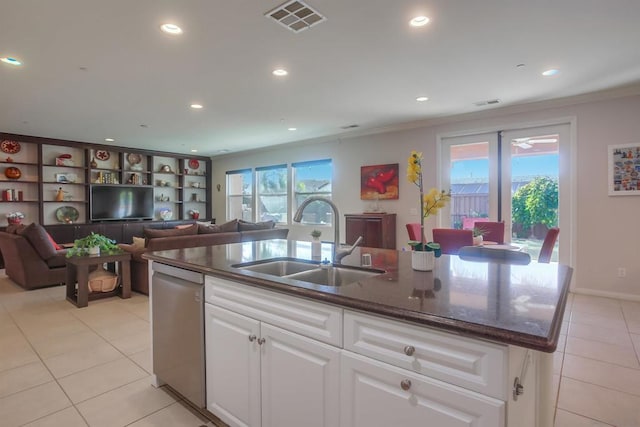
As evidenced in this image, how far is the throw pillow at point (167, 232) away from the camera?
4238 millimetres

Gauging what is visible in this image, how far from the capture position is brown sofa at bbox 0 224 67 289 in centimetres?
448

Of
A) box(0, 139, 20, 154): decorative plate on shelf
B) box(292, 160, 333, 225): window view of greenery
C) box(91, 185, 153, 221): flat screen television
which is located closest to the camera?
box(0, 139, 20, 154): decorative plate on shelf

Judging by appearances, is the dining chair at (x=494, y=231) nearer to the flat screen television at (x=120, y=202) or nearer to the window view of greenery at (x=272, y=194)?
the window view of greenery at (x=272, y=194)

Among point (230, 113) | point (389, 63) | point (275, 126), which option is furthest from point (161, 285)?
point (275, 126)

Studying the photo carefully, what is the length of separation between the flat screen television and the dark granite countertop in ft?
22.4

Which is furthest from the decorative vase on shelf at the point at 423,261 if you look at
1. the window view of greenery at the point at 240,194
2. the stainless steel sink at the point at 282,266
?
the window view of greenery at the point at 240,194

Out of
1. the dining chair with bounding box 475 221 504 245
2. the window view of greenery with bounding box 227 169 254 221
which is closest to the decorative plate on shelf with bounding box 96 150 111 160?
the window view of greenery with bounding box 227 169 254 221

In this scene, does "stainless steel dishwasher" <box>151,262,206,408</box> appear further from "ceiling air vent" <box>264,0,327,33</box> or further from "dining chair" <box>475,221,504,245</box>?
"dining chair" <box>475,221,504,245</box>

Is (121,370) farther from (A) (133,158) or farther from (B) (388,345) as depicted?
(A) (133,158)

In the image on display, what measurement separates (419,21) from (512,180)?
11.0ft

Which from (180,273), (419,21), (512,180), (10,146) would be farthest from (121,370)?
(10,146)

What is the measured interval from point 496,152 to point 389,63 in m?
2.72

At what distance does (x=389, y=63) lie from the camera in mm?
3299

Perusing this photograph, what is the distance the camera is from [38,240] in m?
4.52
